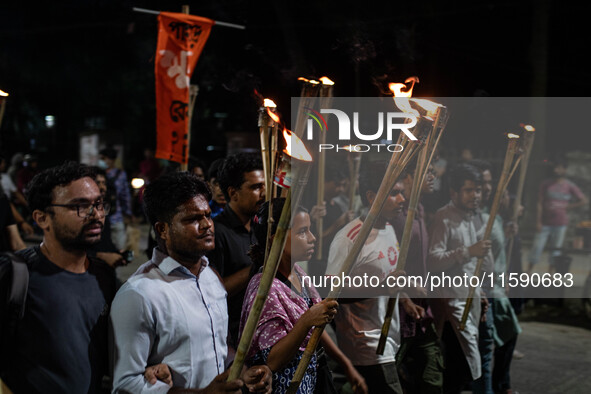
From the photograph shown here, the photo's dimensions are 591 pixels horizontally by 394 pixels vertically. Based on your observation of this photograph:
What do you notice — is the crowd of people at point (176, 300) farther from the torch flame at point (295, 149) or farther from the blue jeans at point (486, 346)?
the blue jeans at point (486, 346)

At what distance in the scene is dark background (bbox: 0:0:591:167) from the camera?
15.3 meters

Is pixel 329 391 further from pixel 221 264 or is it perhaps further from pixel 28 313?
pixel 28 313

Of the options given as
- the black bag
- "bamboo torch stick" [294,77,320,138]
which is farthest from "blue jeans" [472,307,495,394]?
the black bag

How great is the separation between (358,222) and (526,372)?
125 inches

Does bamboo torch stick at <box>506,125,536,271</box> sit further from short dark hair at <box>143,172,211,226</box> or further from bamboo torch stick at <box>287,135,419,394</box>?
short dark hair at <box>143,172,211,226</box>

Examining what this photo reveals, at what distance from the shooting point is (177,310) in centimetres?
251

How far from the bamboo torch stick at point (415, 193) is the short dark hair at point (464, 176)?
4.09ft

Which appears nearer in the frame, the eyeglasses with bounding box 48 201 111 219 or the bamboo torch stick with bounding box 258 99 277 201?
the bamboo torch stick with bounding box 258 99 277 201

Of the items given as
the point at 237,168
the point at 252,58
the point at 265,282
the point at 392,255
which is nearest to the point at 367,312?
the point at 392,255

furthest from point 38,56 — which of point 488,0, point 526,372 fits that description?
point 526,372

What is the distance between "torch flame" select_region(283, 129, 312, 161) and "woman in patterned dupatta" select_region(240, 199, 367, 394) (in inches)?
10.1

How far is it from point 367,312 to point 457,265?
1.06 m

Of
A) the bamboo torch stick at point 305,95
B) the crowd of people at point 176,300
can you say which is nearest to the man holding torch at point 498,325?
the crowd of people at point 176,300

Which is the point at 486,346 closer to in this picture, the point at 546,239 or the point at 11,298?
the point at 11,298
